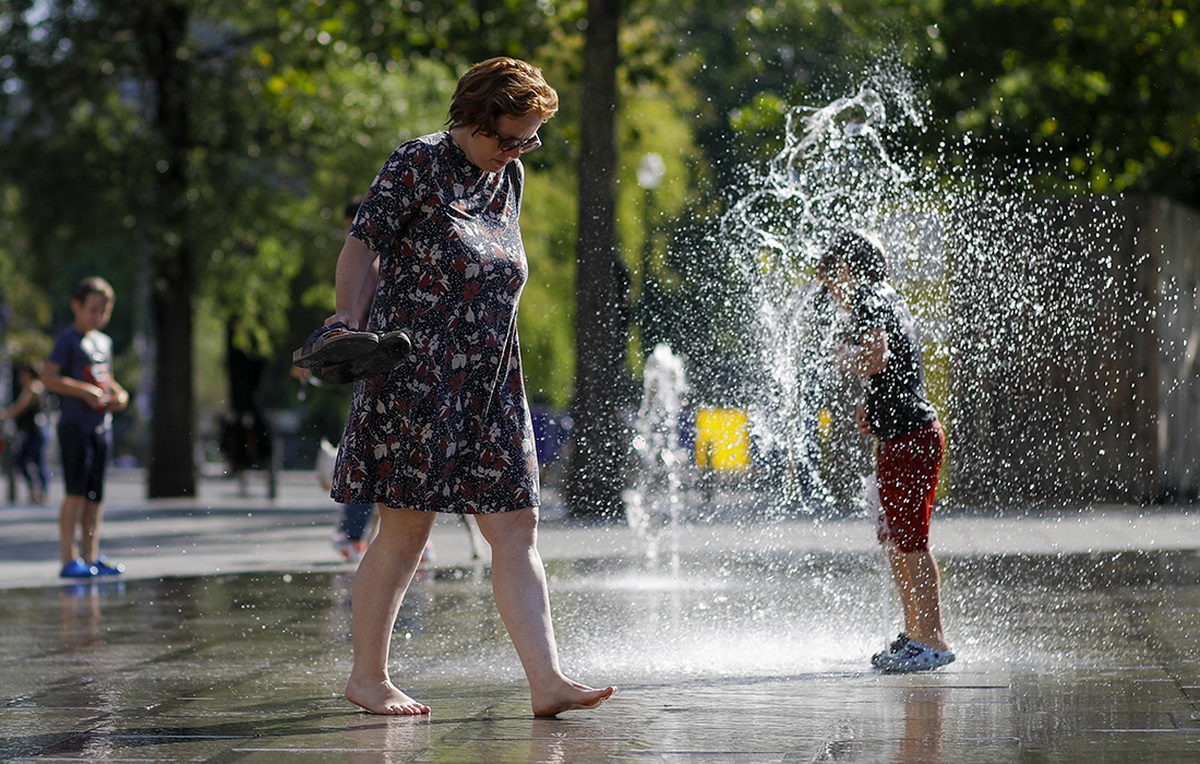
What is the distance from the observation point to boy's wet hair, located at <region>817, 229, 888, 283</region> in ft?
20.0

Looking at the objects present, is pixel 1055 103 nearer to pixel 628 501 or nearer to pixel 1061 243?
pixel 1061 243

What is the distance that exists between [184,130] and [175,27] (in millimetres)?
1240

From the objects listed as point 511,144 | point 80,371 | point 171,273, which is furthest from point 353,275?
point 171,273

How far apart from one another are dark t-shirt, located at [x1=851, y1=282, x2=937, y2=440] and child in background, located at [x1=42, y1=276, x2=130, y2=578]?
5492 millimetres

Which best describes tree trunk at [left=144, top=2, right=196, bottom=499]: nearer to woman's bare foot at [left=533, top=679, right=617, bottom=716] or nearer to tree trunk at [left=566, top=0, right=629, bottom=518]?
tree trunk at [left=566, top=0, right=629, bottom=518]

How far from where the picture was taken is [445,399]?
4902mm

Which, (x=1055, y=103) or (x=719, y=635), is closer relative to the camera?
(x=719, y=635)

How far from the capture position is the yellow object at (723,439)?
11.1 m

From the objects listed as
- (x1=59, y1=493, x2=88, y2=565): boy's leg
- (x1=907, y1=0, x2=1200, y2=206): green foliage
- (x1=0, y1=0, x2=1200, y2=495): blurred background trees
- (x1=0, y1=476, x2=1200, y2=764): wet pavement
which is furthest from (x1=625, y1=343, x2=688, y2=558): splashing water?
(x1=59, y1=493, x2=88, y2=565): boy's leg

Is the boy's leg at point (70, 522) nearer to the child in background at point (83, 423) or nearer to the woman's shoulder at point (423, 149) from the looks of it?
the child in background at point (83, 423)

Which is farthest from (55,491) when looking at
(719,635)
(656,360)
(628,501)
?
(719,635)

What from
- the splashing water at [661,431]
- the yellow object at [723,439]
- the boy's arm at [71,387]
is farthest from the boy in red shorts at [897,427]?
the splashing water at [661,431]

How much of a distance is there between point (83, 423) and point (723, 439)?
483cm

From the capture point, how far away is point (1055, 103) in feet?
78.2
